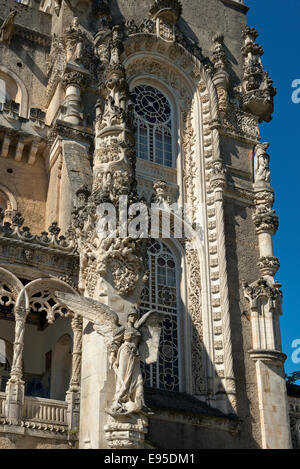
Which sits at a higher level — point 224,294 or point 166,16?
point 166,16

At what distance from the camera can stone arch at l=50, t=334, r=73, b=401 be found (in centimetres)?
1829

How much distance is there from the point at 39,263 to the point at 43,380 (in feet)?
17.5

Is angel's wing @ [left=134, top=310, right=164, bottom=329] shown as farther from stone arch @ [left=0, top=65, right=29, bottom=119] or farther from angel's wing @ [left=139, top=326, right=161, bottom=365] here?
stone arch @ [left=0, top=65, right=29, bottom=119]

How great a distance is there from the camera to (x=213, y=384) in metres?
19.1

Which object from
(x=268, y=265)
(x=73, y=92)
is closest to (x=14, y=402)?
(x=268, y=265)

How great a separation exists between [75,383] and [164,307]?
6.06 m

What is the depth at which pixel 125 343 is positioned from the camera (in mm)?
12805

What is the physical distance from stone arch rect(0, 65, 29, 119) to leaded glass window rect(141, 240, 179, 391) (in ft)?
23.1

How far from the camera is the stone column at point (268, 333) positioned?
19.1 m

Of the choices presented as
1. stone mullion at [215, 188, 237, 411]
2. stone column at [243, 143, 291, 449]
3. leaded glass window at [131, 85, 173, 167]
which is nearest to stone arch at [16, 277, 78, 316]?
stone mullion at [215, 188, 237, 411]

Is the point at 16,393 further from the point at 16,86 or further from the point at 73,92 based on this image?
the point at 16,86
